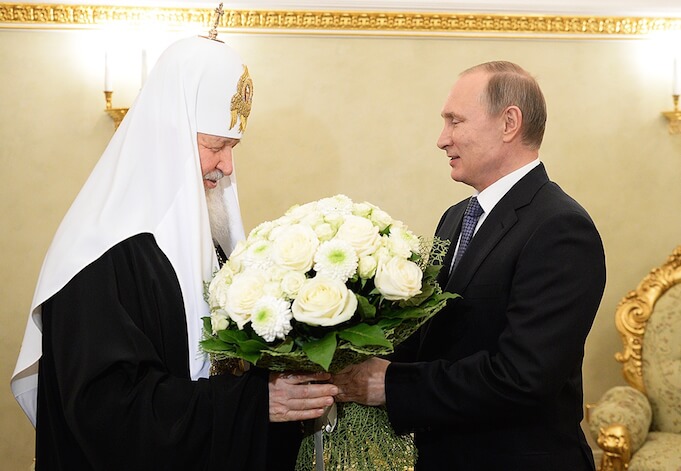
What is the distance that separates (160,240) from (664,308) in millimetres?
3865

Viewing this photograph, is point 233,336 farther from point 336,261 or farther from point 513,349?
point 513,349

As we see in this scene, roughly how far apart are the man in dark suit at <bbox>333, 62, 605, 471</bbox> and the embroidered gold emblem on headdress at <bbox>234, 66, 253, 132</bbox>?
30.5 inches

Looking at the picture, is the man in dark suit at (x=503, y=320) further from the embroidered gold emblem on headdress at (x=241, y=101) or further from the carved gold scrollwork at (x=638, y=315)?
the carved gold scrollwork at (x=638, y=315)

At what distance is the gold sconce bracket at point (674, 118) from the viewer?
19.8ft

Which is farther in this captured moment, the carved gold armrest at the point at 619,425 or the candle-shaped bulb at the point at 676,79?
the candle-shaped bulb at the point at 676,79

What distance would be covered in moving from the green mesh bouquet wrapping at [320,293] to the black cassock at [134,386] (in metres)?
0.16

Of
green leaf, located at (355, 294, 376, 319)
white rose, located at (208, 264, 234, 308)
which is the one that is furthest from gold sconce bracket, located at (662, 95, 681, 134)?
white rose, located at (208, 264, 234, 308)

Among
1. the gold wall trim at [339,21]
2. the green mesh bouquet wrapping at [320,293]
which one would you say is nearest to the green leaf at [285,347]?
the green mesh bouquet wrapping at [320,293]

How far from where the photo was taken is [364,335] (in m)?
2.12

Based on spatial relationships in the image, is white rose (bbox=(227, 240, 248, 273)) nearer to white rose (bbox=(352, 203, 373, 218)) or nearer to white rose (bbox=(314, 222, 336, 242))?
white rose (bbox=(314, 222, 336, 242))

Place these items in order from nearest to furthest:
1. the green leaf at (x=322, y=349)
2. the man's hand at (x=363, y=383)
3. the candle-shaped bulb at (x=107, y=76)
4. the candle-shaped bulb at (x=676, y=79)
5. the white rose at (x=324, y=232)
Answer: the green leaf at (x=322, y=349) < the white rose at (x=324, y=232) < the man's hand at (x=363, y=383) < the candle-shaped bulb at (x=107, y=76) < the candle-shaped bulb at (x=676, y=79)

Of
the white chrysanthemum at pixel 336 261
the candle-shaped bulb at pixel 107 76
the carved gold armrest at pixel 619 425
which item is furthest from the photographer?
the candle-shaped bulb at pixel 107 76

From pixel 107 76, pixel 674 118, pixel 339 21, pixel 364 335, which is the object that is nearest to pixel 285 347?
pixel 364 335

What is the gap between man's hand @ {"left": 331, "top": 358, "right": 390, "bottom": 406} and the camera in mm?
2504
